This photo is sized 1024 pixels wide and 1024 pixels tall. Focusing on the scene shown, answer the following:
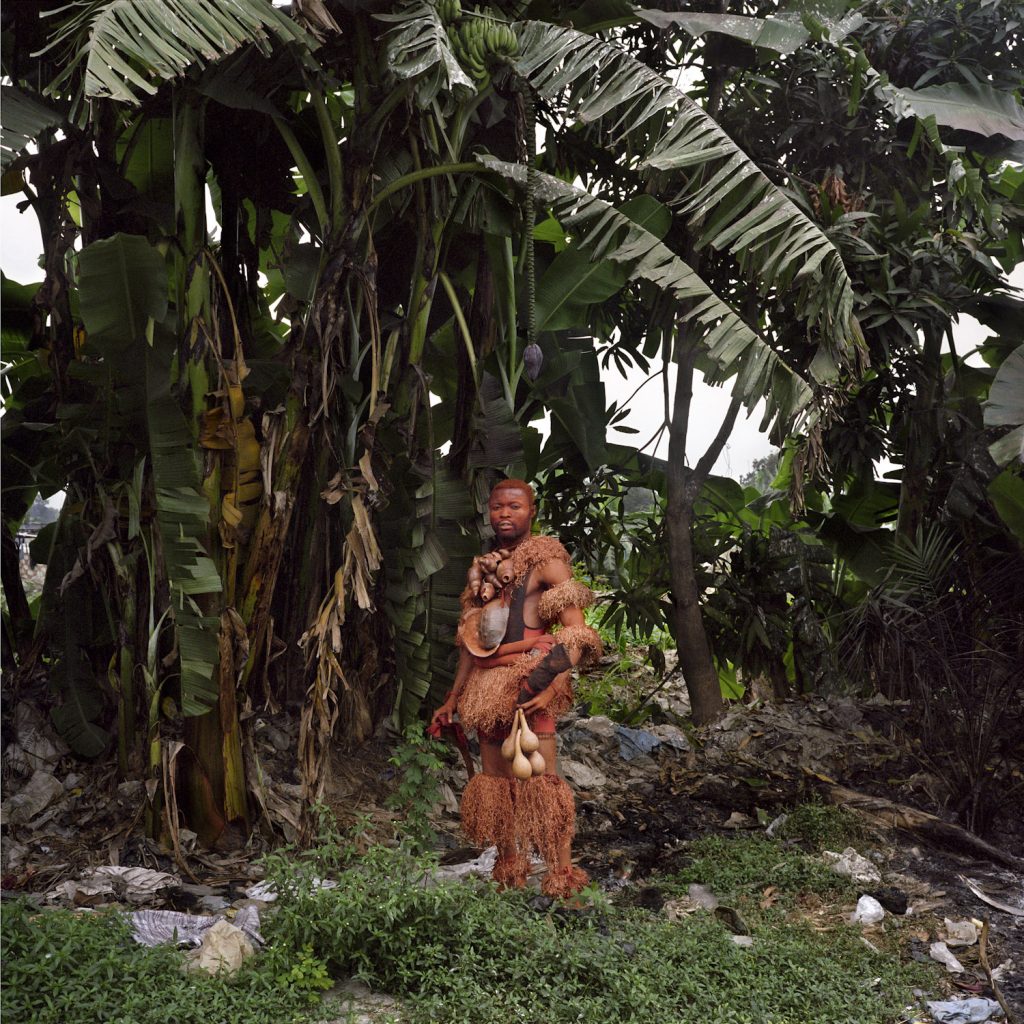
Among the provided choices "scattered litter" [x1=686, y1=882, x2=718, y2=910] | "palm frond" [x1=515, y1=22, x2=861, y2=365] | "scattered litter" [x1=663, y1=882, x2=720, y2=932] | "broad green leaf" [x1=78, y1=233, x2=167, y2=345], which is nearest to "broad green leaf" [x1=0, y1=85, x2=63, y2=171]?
"broad green leaf" [x1=78, y1=233, x2=167, y2=345]

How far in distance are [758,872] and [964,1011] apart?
1.19 m

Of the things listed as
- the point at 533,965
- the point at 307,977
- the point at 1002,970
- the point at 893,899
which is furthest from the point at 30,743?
the point at 1002,970

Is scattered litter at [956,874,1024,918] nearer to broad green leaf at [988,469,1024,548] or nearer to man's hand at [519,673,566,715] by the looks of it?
broad green leaf at [988,469,1024,548]

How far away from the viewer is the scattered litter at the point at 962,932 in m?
3.99

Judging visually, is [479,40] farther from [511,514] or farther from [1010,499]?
[1010,499]

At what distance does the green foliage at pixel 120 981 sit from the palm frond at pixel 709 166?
2.95 metres

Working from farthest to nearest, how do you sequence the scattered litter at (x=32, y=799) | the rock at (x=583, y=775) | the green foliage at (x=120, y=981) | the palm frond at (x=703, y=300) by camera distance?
the rock at (x=583, y=775)
the scattered litter at (x=32, y=799)
the palm frond at (x=703, y=300)
the green foliage at (x=120, y=981)

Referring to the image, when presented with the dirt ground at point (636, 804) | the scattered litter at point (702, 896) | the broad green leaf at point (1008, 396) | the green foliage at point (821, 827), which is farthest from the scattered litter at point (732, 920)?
the broad green leaf at point (1008, 396)

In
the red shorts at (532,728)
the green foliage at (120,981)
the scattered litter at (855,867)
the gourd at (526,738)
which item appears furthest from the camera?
the scattered litter at (855,867)

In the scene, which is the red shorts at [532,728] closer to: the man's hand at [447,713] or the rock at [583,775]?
the man's hand at [447,713]

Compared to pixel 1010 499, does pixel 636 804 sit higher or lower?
lower

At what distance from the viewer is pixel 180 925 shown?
12.0ft

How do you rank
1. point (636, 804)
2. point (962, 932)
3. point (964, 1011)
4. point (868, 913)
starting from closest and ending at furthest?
1. point (964, 1011)
2. point (962, 932)
3. point (868, 913)
4. point (636, 804)

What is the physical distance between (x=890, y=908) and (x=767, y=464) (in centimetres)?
582
